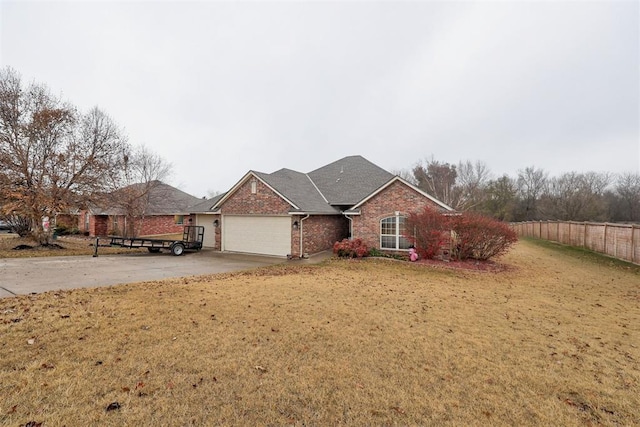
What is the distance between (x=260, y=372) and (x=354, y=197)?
51.5 ft

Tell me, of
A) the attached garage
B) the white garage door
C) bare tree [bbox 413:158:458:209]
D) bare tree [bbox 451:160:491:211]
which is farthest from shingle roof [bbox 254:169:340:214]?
bare tree [bbox 451:160:491:211]

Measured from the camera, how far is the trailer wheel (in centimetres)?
1568

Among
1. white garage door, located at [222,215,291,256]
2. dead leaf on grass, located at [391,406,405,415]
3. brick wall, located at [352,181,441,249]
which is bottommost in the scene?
dead leaf on grass, located at [391,406,405,415]

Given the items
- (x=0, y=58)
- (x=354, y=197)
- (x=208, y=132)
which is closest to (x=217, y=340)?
(x=354, y=197)

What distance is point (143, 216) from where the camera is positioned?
25.3m

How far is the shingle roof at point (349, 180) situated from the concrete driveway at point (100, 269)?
6.63m

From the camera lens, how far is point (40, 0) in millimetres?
12352

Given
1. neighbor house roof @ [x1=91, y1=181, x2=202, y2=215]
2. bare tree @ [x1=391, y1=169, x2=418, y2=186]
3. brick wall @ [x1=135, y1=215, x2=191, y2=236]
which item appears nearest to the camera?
neighbor house roof @ [x1=91, y1=181, x2=202, y2=215]

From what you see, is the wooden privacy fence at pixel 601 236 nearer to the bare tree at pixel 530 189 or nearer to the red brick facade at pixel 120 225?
the bare tree at pixel 530 189

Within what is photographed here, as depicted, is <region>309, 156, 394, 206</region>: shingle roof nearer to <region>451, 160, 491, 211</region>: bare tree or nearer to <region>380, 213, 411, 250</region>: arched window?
<region>380, 213, 411, 250</region>: arched window

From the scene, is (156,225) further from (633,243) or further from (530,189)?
(530,189)

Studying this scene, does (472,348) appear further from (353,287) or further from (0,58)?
(0,58)

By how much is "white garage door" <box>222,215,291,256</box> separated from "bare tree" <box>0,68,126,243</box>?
28.5 ft

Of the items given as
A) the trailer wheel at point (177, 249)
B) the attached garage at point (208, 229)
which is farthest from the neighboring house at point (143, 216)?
the trailer wheel at point (177, 249)
